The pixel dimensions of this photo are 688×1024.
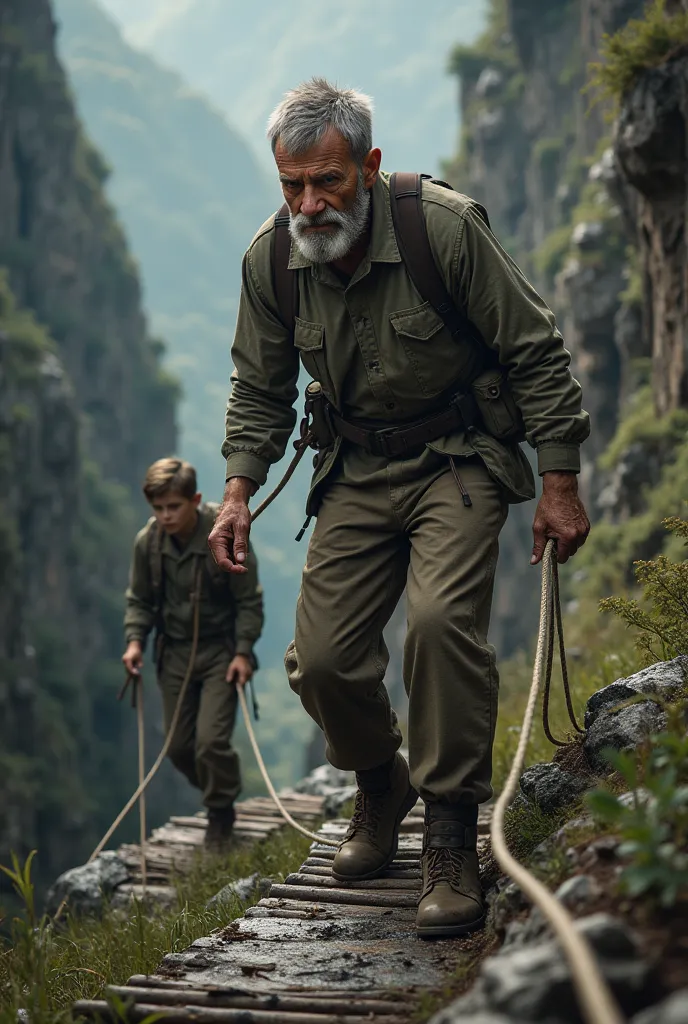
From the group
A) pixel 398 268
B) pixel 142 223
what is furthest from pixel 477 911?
pixel 142 223

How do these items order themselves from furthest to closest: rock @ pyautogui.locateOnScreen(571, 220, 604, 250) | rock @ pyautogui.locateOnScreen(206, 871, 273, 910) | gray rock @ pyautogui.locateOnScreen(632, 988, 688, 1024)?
rock @ pyautogui.locateOnScreen(571, 220, 604, 250) → rock @ pyautogui.locateOnScreen(206, 871, 273, 910) → gray rock @ pyautogui.locateOnScreen(632, 988, 688, 1024)

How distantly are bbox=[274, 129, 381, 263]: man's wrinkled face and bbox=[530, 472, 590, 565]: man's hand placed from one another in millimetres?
1113

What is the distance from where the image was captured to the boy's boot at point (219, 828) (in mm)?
8781

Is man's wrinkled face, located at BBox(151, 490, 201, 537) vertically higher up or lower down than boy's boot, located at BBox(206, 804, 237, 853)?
higher up

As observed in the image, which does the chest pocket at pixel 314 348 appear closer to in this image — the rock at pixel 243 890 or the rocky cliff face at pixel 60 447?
the rock at pixel 243 890

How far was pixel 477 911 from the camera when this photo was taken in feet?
13.1

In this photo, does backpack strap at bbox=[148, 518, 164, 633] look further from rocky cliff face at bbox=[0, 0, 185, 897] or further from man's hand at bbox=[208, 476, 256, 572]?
rocky cliff face at bbox=[0, 0, 185, 897]

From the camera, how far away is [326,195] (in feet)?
14.2

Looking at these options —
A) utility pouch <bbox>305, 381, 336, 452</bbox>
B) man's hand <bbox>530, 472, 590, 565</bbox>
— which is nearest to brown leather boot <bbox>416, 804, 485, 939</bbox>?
man's hand <bbox>530, 472, 590, 565</bbox>

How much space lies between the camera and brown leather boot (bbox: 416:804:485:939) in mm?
3939

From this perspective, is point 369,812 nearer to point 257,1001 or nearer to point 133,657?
point 257,1001

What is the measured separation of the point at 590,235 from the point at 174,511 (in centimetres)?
2227

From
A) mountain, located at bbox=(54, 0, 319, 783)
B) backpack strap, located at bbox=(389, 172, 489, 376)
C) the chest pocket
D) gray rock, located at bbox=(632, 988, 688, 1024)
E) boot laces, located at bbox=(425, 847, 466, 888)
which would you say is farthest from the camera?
mountain, located at bbox=(54, 0, 319, 783)

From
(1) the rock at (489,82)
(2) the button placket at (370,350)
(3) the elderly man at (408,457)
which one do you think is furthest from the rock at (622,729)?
(1) the rock at (489,82)
